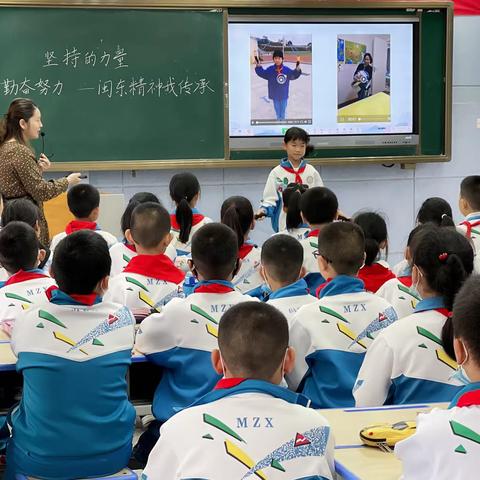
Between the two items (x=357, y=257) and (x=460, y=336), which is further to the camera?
(x=357, y=257)

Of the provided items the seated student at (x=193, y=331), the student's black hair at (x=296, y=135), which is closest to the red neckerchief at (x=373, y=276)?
the seated student at (x=193, y=331)

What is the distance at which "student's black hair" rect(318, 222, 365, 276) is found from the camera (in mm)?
2879

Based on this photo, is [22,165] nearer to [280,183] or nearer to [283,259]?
[280,183]

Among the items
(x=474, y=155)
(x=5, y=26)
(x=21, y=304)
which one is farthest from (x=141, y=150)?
(x=21, y=304)

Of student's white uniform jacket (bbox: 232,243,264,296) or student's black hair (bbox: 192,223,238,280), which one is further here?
student's white uniform jacket (bbox: 232,243,264,296)

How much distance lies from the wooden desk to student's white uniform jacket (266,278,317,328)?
2.58ft

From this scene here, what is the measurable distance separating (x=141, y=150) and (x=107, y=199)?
0.63m

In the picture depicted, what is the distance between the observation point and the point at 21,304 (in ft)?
9.80

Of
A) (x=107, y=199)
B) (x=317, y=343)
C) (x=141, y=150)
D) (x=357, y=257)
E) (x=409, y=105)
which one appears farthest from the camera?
(x=409, y=105)

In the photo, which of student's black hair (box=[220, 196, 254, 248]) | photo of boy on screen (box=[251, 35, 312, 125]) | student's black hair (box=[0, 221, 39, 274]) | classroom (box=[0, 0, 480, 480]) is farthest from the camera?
photo of boy on screen (box=[251, 35, 312, 125])

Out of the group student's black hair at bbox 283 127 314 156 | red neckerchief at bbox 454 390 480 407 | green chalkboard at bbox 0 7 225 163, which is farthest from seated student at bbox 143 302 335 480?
green chalkboard at bbox 0 7 225 163

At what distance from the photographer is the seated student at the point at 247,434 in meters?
1.52

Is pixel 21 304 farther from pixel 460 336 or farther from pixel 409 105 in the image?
pixel 409 105

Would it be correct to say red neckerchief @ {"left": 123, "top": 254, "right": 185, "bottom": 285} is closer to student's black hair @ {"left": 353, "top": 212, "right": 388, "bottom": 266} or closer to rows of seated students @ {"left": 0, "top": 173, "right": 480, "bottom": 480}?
rows of seated students @ {"left": 0, "top": 173, "right": 480, "bottom": 480}
